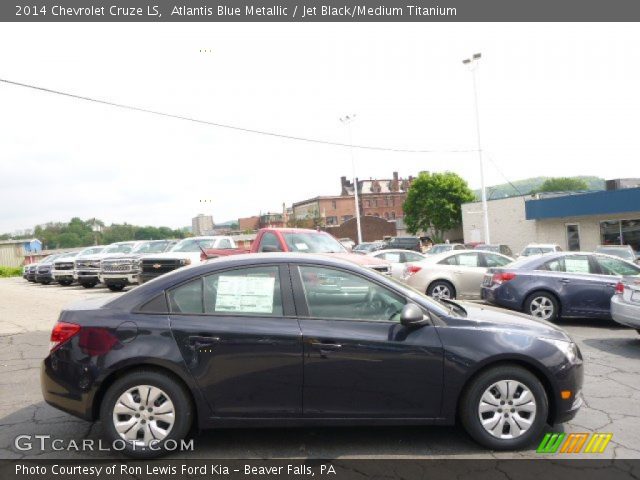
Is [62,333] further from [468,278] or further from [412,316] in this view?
[468,278]

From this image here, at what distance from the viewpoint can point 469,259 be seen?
1287 cm

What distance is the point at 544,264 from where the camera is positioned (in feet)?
32.0

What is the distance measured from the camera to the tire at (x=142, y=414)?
12.7ft

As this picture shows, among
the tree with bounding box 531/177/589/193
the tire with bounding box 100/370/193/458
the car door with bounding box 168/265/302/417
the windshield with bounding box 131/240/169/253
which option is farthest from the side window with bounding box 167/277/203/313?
the tree with bounding box 531/177/589/193

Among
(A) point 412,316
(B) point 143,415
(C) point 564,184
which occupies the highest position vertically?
(C) point 564,184

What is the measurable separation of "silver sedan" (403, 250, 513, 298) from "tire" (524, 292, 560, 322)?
9.69 ft

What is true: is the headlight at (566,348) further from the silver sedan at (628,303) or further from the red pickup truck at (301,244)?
the red pickup truck at (301,244)

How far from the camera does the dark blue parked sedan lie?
30.3 feet

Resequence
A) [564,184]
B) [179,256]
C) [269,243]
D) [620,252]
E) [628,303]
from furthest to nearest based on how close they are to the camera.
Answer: [564,184]
[620,252]
[179,256]
[269,243]
[628,303]

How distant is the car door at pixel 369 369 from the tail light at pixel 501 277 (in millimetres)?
6298

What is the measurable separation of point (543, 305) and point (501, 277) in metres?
0.91

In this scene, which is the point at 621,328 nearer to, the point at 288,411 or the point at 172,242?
the point at 288,411

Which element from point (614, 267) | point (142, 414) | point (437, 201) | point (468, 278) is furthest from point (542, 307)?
point (437, 201)

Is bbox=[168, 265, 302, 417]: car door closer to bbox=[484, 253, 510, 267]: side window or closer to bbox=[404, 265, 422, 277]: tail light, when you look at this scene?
bbox=[404, 265, 422, 277]: tail light
